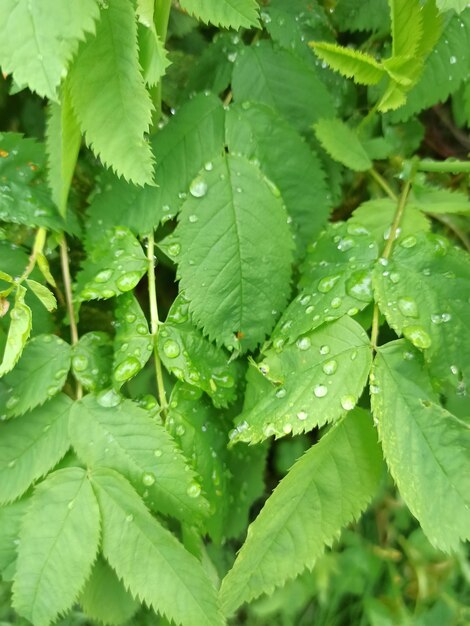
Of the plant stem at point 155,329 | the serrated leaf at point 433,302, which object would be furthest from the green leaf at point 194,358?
the serrated leaf at point 433,302

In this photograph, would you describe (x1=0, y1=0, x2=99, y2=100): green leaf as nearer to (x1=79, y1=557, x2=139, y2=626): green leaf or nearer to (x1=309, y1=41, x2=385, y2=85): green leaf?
(x1=309, y1=41, x2=385, y2=85): green leaf

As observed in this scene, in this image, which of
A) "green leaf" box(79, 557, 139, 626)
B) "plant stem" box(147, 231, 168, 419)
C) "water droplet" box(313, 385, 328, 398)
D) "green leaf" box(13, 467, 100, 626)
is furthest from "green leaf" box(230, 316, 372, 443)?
"green leaf" box(79, 557, 139, 626)

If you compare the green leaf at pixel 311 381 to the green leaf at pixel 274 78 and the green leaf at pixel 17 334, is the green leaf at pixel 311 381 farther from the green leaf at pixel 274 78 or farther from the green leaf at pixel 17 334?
the green leaf at pixel 274 78

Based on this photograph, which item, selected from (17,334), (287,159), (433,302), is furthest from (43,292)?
(433,302)

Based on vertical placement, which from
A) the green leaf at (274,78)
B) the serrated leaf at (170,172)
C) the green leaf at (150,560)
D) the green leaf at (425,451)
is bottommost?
the green leaf at (150,560)

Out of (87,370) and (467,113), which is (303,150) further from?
(87,370)

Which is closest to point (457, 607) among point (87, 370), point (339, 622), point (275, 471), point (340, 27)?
point (339, 622)
